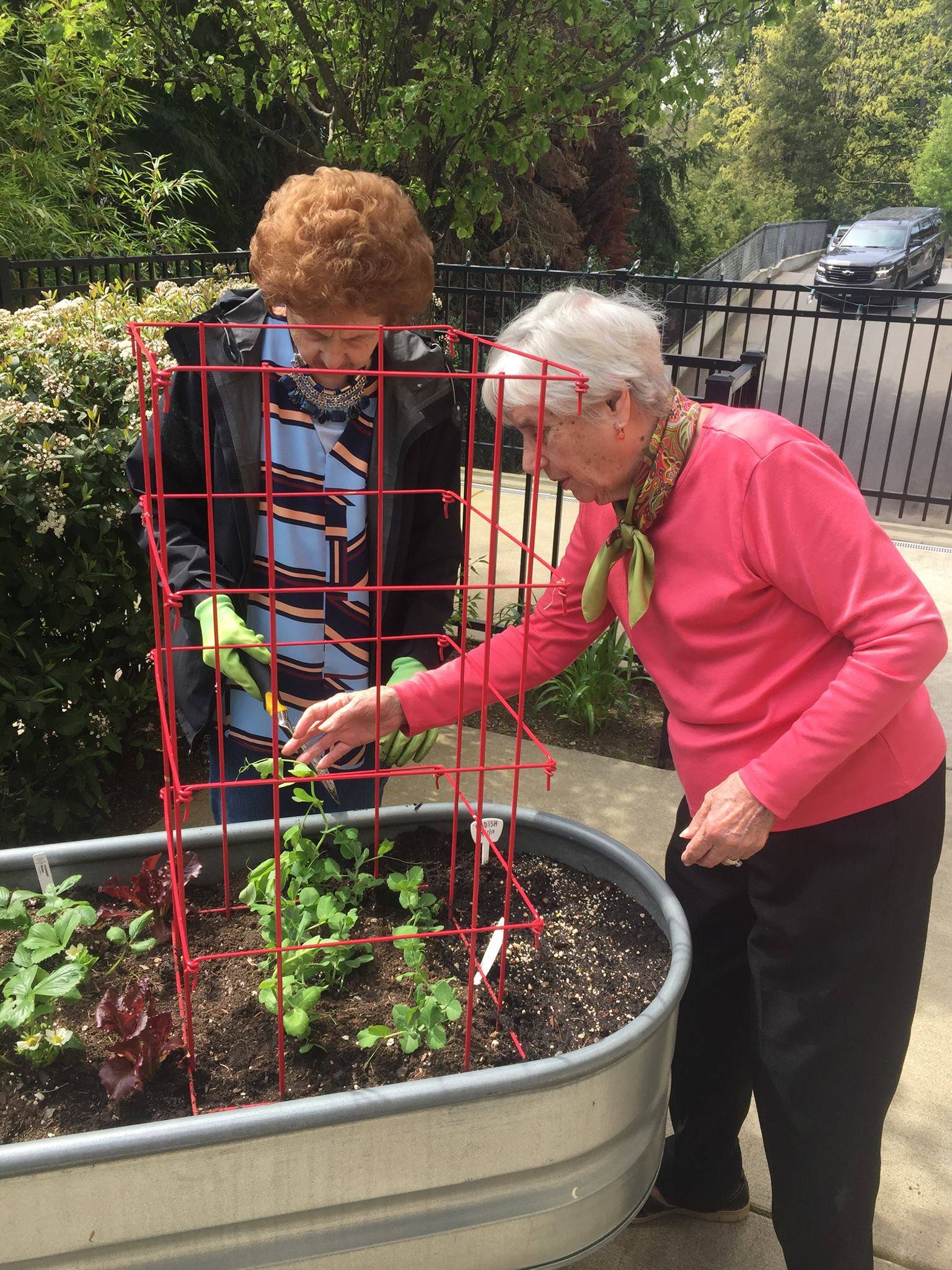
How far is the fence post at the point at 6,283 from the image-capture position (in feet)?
12.4

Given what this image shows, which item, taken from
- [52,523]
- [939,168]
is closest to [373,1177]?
[52,523]

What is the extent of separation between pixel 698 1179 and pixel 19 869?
1.26m

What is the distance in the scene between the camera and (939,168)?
3709 cm

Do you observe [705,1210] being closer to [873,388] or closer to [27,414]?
[27,414]

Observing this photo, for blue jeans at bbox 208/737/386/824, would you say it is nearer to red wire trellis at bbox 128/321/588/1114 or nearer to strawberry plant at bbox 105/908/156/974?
red wire trellis at bbox 128/321/588/1114

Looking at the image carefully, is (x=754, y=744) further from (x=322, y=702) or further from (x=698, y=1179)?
(x=698, y=1179)

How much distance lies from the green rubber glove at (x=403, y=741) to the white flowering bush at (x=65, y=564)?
1.12 m

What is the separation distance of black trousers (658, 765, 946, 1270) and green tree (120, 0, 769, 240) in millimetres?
4084

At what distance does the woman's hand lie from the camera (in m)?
1.46

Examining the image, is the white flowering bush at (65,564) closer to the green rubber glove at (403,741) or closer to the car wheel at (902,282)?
the green rubber glove at (403,741)

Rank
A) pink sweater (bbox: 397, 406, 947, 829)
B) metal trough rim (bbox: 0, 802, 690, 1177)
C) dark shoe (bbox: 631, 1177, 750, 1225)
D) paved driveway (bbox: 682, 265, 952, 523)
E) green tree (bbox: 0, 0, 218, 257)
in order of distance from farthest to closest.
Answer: paved driveway (bbox: 682, 265, 952, 523) → green tree (bbox: 0, 0, 218, 257) → dark shoe (bbox: 631, 1177, 750, 1225) → pink sweater (bbox: 397, 406, 947, 829) → metal trough rim (bbox: 0, 802, 690, 1177)

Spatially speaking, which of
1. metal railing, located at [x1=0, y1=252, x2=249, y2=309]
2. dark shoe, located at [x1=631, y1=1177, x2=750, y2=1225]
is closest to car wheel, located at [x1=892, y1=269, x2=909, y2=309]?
metal railing, located at [x1=0, y1=252, x2=249, y2=309]

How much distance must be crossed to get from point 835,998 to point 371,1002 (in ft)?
2.10

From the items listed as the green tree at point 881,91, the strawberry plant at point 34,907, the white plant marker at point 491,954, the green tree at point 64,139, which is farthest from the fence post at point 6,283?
the green tree at point 881,91
